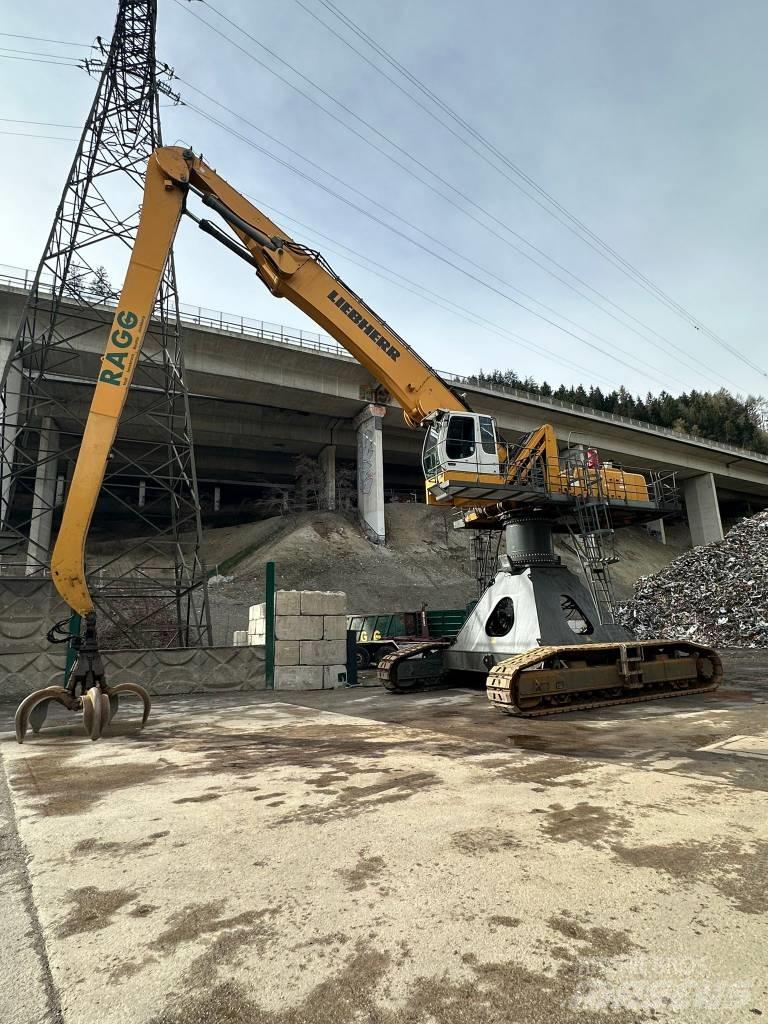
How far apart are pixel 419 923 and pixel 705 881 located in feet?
5.19

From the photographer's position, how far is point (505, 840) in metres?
3.43

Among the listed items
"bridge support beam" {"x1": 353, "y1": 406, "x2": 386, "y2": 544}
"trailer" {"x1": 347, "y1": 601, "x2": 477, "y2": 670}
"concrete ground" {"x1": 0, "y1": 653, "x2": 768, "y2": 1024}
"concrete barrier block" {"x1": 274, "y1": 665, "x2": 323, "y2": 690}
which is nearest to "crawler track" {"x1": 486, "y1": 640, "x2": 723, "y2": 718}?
"concrete ground" {"x1": 0, "y1": 653, "x2": 768, "y2": 1024}

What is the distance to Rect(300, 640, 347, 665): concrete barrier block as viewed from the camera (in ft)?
45.0

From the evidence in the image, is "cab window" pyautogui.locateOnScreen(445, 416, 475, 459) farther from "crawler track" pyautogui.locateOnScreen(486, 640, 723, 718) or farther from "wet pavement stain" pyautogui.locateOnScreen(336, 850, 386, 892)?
"wet pavement stain" pyautogui.locateOnScreen(336, 850, 386, 892)

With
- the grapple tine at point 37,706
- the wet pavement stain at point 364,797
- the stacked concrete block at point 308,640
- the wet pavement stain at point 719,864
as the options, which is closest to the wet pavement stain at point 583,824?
the wet pavement stain at point 719,864

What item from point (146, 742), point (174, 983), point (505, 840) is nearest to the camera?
point (174, 983)

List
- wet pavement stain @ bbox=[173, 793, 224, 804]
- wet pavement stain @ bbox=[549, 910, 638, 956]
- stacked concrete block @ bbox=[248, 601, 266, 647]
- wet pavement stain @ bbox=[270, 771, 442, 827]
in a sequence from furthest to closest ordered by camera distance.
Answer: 1. stacked concrete block @ bbox=[248, 601, 266, 647]
2. wet pavement stain @ bbox=[173, 793, 224, 804]
3. wet pavement stain @ bbox=[270, 771, 442, 827]
4. wet pavement stain @ bbox=[549, 910, 638, 956]

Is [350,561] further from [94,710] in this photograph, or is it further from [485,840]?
[485,840]

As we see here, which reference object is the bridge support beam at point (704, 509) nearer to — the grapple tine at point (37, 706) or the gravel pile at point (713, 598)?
the gravel pile at point (713, 598)

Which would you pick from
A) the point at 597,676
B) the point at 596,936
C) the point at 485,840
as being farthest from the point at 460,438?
the point at 596,936

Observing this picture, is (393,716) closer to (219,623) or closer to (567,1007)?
(567,1007)

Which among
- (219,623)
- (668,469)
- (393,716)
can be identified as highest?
(668,469)

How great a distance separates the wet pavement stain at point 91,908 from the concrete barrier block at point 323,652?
1090 cm

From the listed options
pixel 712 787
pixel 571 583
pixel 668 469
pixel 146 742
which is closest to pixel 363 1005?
pixel 712 787
